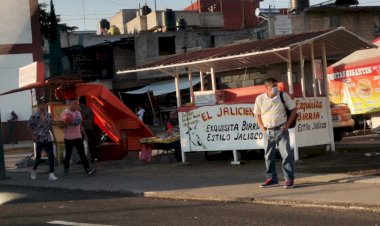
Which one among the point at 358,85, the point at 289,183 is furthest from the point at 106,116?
the point at 358,85

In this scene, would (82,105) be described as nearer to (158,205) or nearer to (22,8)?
(158,205)

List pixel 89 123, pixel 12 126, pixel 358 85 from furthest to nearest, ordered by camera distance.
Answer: pixel 12 126, pixel 358 85, pixel 89 123

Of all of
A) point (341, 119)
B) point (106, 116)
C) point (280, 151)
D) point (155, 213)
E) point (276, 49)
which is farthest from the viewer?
point (341, 119)

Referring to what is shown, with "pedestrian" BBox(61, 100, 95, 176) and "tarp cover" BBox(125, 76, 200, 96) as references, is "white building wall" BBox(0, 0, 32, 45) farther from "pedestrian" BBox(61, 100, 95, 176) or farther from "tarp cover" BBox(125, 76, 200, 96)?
"pedestrian" BBox(61, 100, 95, 176)

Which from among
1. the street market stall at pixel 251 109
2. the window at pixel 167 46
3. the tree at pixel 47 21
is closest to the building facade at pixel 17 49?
the tree at pixel 47 21

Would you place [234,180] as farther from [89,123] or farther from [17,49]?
[17,49]

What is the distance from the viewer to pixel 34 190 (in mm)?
12320

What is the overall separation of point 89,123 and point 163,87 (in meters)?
17.7

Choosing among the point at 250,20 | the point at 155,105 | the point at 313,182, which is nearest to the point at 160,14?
the point at 155,105

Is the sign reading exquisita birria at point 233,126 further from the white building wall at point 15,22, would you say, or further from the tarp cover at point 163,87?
the white building wall at point 15,22

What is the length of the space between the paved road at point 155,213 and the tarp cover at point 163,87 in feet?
70.6

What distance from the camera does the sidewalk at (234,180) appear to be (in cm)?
895

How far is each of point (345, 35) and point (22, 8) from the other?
26502mm

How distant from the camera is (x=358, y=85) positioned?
21.4m
